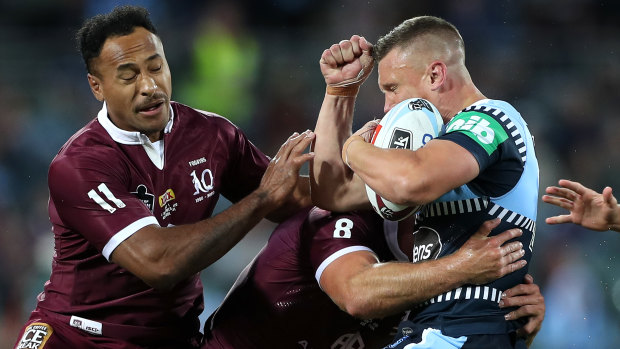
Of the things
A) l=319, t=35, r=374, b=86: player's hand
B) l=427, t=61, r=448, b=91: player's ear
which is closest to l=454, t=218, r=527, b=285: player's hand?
l=427, t=61, r=448, b=91: player's ear

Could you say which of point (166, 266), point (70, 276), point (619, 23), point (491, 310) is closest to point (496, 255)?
point (491, 310)

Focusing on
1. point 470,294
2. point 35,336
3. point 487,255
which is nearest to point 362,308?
point 470,294

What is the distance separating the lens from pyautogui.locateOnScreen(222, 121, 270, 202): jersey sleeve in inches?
181

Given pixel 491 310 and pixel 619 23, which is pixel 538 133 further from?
pixel 491 310

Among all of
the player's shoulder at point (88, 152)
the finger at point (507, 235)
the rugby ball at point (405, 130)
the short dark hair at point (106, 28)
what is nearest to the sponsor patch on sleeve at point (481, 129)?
the rugby ball at point (405, 130)

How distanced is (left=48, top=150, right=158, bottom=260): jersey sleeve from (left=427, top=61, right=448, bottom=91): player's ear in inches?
58.0

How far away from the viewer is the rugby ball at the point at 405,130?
10.9ft

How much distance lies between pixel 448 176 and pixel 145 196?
1696mm

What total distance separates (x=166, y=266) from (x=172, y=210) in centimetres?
50

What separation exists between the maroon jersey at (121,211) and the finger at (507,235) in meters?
1.62

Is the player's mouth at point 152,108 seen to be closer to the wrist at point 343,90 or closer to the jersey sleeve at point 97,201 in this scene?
the jersey sleeve at point 97,201

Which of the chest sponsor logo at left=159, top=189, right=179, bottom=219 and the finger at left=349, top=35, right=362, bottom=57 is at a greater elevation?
the finger at left=349, top=35, right=362, bottom=57

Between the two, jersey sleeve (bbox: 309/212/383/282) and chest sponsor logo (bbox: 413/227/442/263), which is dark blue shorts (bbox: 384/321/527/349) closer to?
chest sponsor logo (bbox: 413/227/442/263)

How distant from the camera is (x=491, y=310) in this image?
11.1ft
